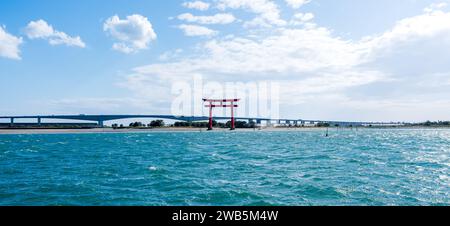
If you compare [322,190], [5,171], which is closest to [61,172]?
[5,171]

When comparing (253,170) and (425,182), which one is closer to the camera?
(425,182)

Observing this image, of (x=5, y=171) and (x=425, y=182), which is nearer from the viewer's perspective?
(x=425, y=182)

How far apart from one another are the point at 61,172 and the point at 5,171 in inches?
160

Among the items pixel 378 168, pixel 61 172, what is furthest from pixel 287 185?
pixel 61 172

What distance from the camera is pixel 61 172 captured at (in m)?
21.2

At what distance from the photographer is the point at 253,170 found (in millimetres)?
21297
